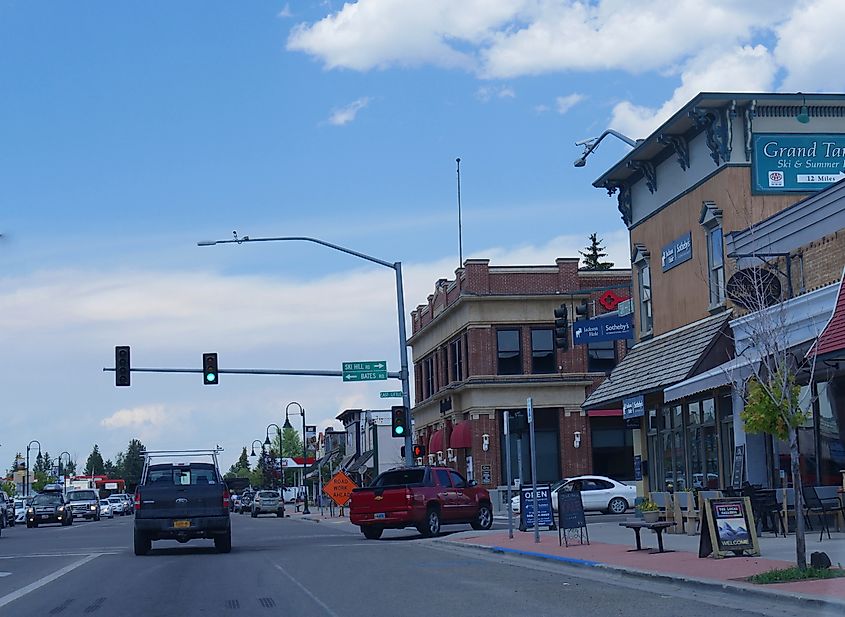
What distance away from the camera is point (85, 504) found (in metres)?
70.2

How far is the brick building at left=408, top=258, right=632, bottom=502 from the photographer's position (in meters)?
54.2

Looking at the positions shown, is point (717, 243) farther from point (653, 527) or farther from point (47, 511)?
point (47, 511)

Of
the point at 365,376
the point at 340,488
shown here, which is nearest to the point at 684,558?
the point at 365,376

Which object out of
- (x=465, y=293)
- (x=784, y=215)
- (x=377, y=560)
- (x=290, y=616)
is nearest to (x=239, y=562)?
(x=377, y=560)

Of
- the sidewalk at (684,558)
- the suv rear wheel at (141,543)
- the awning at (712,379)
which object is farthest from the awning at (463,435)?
the suv rear wheel at (141,543)

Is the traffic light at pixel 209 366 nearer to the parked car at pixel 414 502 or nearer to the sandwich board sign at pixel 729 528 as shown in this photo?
the parked car at pixel 414 502

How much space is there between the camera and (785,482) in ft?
80.8

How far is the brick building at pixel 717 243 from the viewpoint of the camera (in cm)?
2391

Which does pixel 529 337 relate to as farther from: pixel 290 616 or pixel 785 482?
pixel 290 616

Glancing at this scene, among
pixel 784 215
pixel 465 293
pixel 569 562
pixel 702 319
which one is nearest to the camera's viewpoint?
pixel 569 562

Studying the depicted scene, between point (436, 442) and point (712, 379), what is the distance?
36319 millimetres

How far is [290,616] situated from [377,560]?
897 cm

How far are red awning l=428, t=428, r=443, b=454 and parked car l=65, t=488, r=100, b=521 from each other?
22.1 meters

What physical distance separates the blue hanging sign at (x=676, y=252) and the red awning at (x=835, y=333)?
7.85m
